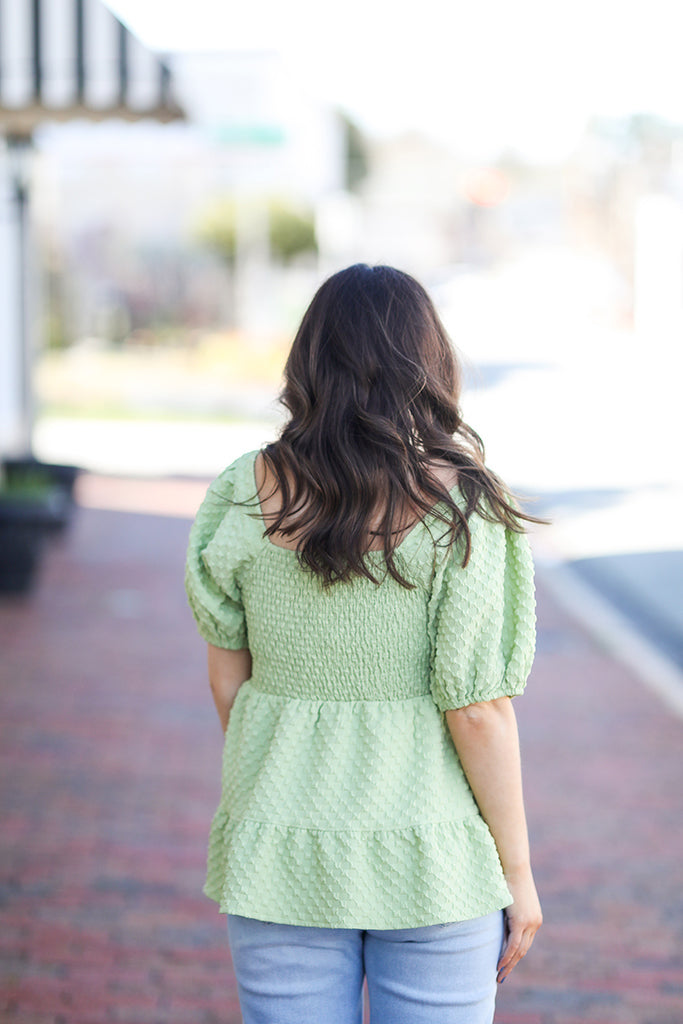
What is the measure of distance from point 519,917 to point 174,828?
9.69ft

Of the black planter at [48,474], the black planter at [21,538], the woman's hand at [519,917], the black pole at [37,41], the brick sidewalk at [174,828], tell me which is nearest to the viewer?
the woman's hand at [519,917]

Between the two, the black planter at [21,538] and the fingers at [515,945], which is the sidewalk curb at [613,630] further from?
the fingers at [515,945]

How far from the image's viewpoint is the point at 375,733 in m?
1.71

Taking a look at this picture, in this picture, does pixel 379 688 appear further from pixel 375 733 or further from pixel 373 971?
pixel 373 971

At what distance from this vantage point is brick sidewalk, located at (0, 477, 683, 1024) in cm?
342

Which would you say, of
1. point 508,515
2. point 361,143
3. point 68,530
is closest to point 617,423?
point 68,530

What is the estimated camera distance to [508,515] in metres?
1.72

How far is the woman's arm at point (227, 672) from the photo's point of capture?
1.93 metres

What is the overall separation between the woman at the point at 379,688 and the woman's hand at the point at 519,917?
1cm

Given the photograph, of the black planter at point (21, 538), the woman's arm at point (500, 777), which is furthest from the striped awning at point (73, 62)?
the woman's arm at point (500, 777)

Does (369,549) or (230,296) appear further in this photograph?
(230,296)

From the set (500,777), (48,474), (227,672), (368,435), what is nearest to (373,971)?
(500,777)

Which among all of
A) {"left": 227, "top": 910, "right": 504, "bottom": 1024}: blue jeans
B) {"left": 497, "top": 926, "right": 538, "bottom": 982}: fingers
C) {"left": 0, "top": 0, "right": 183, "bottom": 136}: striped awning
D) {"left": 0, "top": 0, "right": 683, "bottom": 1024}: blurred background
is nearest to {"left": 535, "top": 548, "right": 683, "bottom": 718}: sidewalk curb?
{"left": 0, "top": 0, "right": 683, "bottom": 1024}: blurred background

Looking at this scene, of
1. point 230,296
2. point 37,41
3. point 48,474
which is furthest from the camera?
point 230,296
